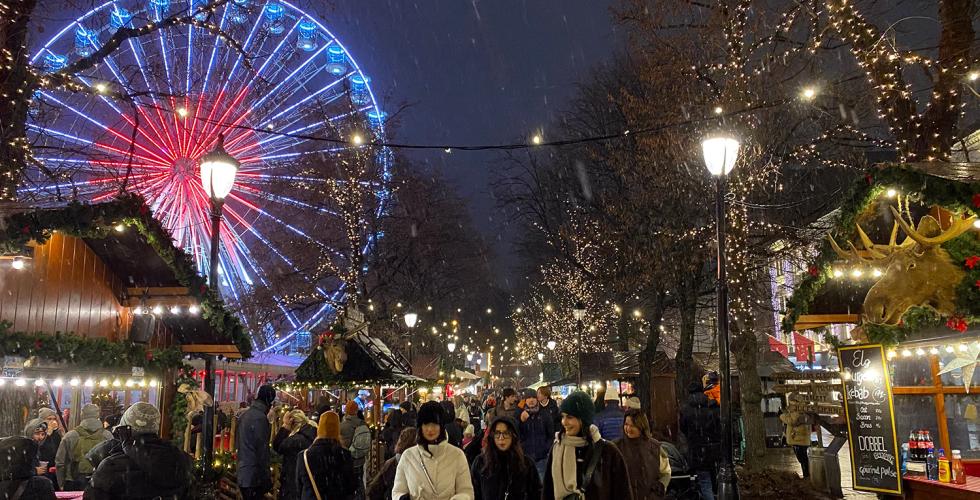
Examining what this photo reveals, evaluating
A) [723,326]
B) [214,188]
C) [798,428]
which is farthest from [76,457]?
[798,428]

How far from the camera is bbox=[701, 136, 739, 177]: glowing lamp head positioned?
9.63 m

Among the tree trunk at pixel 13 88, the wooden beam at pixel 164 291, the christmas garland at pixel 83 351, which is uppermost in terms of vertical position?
the tree trunk at pixel 13 88

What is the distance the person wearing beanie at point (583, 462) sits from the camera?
577 centimetres

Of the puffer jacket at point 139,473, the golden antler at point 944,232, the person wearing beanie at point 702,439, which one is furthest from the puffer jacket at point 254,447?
the golden antler at point 944,232

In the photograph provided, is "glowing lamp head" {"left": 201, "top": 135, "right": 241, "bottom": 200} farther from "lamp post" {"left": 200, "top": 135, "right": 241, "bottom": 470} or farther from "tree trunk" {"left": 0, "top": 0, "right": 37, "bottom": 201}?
"tree trunk" {"left": 0, "top": 0, "right": 37, "bottom": 201}

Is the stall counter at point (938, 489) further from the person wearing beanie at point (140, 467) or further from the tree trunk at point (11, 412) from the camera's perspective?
the tree trunk at point (11, 412)

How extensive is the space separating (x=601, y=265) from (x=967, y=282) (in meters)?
19.4

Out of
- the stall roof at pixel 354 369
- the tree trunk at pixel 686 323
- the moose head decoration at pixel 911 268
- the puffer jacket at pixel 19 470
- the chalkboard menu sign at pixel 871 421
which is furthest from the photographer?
the tree trunk at pixel 686 323

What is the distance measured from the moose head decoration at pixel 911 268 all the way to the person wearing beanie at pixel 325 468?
6.31 meters

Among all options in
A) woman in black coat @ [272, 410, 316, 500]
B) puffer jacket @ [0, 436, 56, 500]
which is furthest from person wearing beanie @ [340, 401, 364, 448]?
puffer jacket @ [0, 436, 56, 500]

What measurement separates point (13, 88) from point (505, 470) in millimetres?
9131

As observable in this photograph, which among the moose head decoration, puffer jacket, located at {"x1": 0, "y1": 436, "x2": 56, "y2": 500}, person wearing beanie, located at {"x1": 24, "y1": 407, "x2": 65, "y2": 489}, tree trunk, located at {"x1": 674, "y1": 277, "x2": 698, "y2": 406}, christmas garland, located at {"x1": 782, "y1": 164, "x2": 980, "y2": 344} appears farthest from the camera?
tree trunk, located at {"x1": 674, "y1": 277, "x2": 698, "y2": 406}

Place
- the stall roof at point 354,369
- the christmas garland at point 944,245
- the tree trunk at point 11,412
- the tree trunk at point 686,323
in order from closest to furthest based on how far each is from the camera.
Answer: the christmas garland at point 944,245 < the tree trunk at point 11,412 < the stall roof at point 354,369 < the tree trunk at point 686,323

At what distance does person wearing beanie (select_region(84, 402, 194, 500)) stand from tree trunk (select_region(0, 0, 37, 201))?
253 inches
